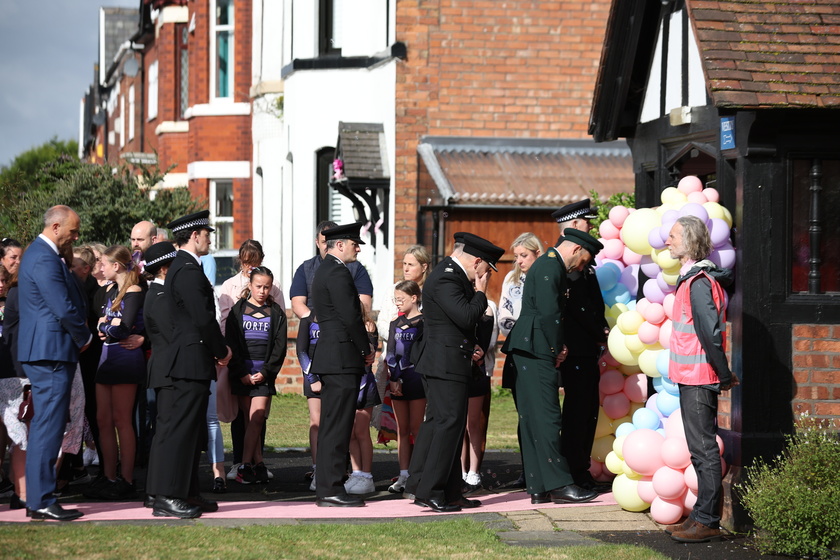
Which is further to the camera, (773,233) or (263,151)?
(263,151)

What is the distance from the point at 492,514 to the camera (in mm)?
8844

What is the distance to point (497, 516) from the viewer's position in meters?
8.74

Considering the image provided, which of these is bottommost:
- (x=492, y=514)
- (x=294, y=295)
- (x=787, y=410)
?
(x=492, y=514)

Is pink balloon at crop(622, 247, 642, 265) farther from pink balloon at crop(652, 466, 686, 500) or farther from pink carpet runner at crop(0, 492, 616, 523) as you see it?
pink balloon at crop(652, 466, 686, 500)

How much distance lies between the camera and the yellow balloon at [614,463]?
911 centimetres

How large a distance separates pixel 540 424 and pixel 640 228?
5.37 ft

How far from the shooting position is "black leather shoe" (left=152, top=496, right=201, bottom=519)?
8492mm

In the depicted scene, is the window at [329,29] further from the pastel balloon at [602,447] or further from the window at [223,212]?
the pastel balloon at [602,447]

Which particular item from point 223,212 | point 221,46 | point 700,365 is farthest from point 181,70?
point 700,365

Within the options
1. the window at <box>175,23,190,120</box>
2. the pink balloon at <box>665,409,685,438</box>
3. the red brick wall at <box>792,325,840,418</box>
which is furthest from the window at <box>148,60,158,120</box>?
the red brick wall at <box>792,325,840,418</box>

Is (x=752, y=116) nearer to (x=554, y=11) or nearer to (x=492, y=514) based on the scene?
(x=492, y=514)

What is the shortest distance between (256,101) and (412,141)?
5.66 m

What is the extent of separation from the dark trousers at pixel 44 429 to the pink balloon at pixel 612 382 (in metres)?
4.31

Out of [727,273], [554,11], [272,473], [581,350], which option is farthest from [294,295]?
[554,11]
